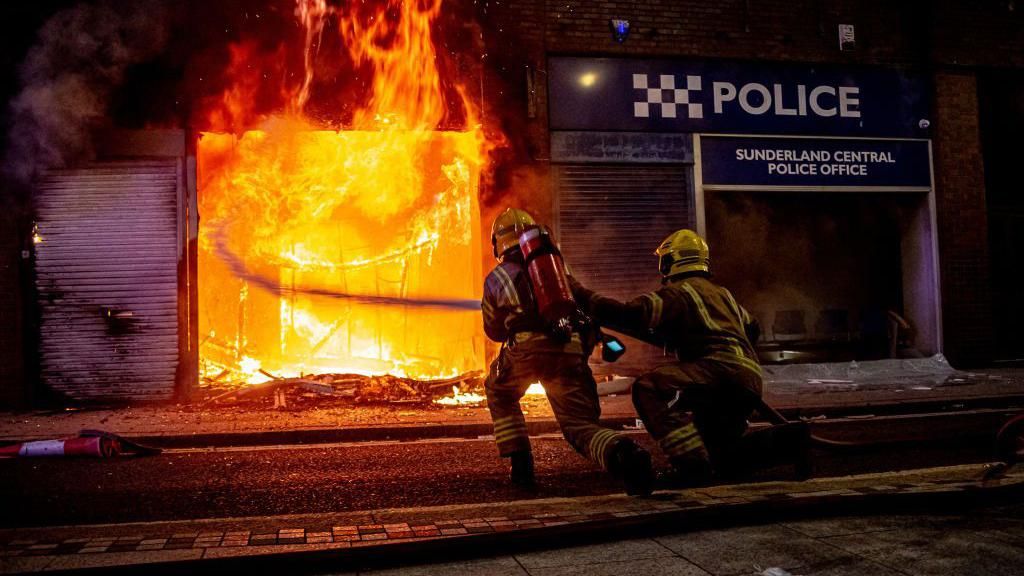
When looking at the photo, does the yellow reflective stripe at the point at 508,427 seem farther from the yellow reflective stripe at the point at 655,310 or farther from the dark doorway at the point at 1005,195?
the dark doorway at the point at 1005,195

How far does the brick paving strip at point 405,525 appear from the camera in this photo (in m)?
3.18

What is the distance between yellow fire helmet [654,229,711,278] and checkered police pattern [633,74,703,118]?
7.10 meters

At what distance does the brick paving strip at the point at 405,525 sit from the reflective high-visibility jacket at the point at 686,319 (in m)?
0.79

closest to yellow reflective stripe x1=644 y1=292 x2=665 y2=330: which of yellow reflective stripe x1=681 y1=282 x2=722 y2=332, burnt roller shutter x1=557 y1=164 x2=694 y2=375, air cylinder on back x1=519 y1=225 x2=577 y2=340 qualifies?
yellow reflective stripe x1=681 y1=282 x2=722 y2=332

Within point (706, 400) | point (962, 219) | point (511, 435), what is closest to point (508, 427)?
point (511, 435)

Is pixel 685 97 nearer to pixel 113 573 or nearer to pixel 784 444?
pixel 784 444

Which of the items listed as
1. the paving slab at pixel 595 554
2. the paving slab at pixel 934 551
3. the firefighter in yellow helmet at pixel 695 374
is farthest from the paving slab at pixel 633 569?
the firefighter in yellow helmet at pixel 695 374

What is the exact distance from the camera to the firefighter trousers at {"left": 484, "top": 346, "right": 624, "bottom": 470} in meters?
4.51

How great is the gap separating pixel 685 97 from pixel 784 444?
8389 mm

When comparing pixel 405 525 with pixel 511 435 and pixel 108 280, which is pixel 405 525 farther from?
pixel 108 280

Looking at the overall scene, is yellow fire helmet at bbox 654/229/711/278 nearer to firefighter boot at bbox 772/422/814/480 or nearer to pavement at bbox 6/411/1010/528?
firefighter boot at bbox 772/422/814/480

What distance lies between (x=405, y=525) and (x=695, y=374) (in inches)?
74.4

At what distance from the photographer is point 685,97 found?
11758 mm

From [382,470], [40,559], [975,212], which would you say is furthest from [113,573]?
[975,212]
